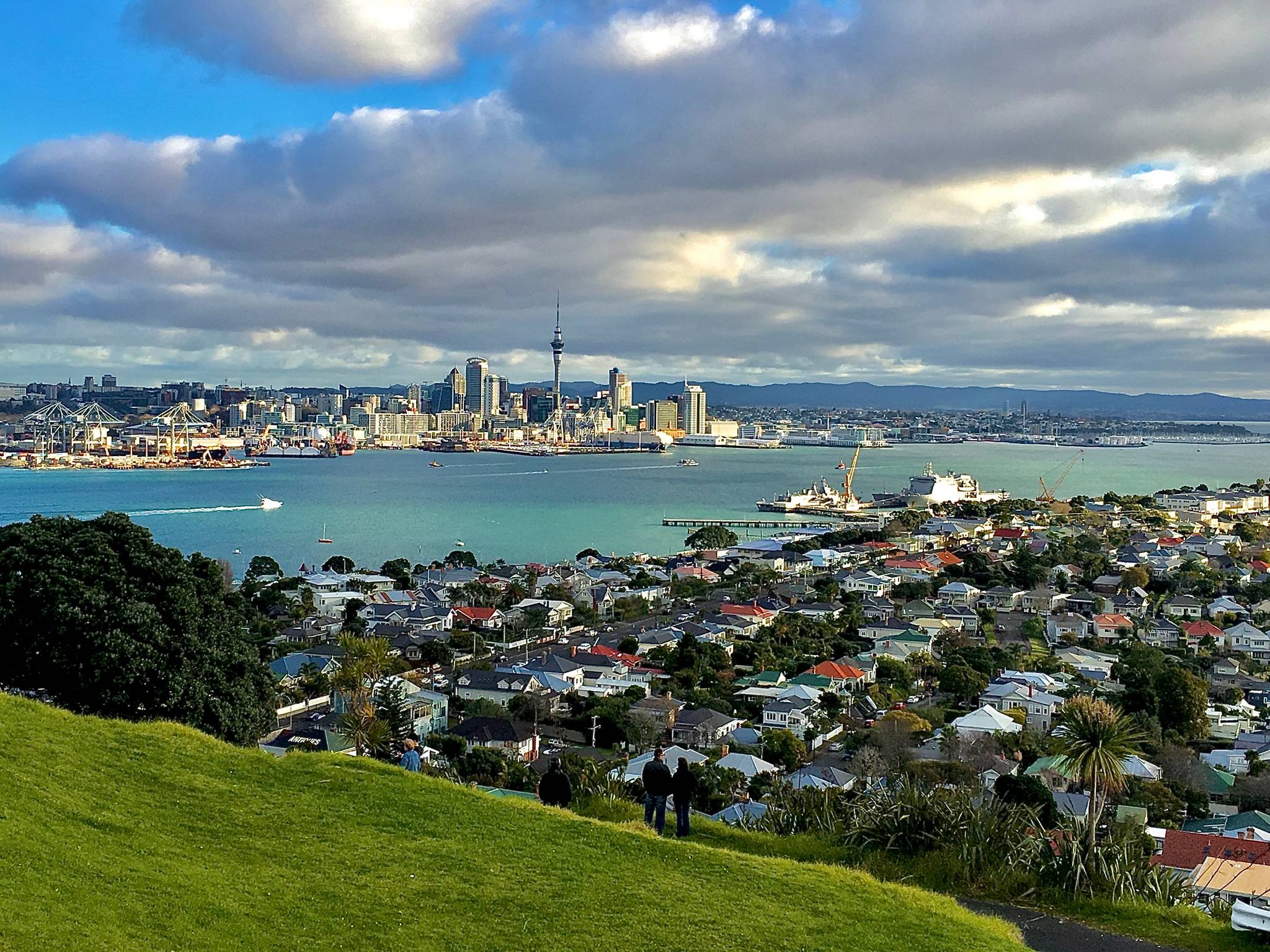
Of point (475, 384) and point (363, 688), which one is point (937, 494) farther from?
point (475, 384)

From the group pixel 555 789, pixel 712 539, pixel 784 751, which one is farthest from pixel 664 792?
pixel 712 539

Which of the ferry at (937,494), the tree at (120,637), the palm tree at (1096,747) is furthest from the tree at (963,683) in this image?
the ferry at (937,494)

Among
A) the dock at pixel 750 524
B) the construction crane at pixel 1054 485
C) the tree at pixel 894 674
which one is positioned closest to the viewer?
the tree at pixel 894 674

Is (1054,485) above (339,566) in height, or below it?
above

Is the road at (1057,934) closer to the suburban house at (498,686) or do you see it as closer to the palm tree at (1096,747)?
the palm tree at (1096,747)

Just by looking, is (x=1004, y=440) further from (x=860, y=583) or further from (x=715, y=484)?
(x=860, y=583)

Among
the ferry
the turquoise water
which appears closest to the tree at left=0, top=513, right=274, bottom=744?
the turquoise water
